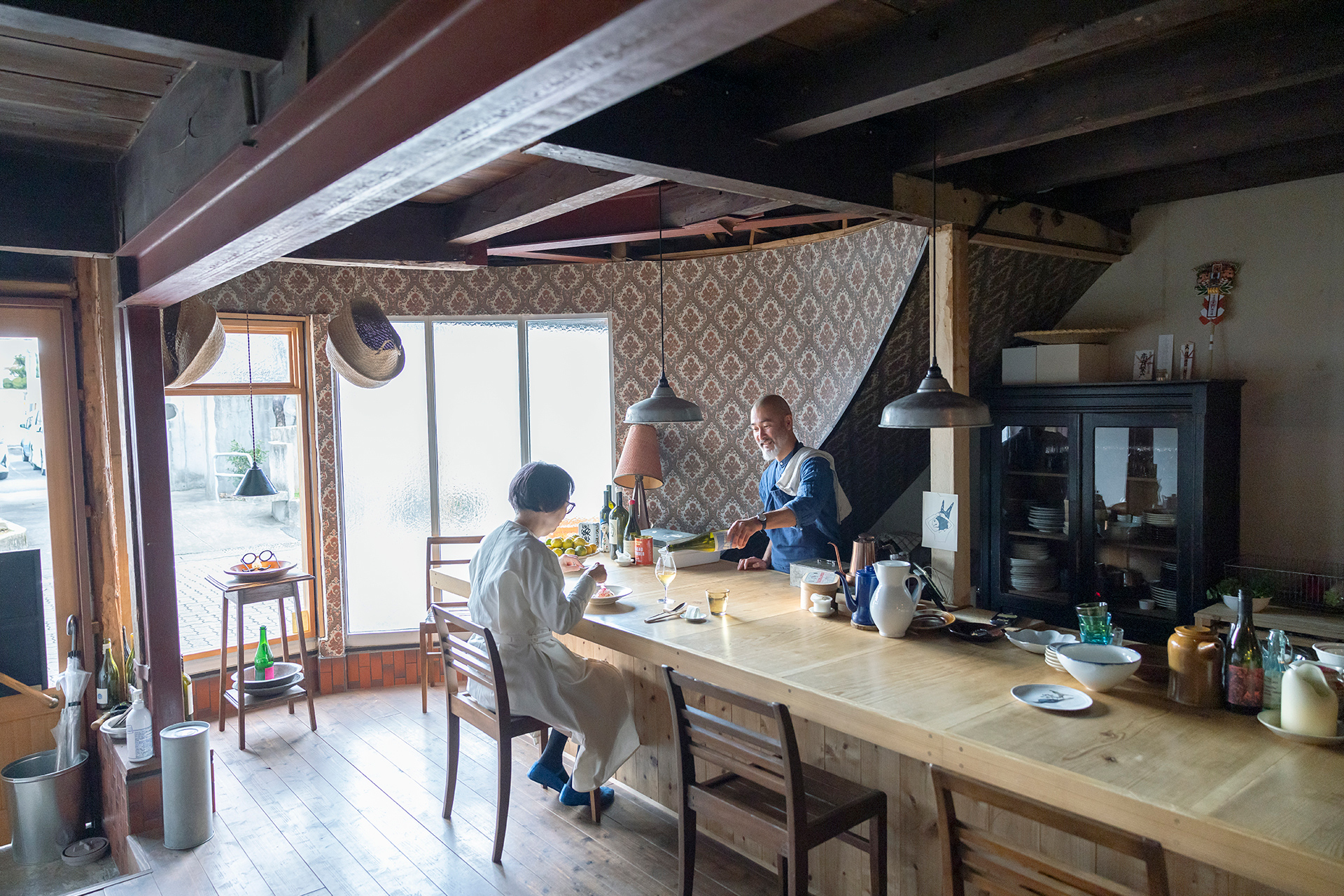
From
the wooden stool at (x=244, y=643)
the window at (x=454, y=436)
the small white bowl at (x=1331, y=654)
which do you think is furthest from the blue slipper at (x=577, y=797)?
the small white bowl at (x=1331, y=654)

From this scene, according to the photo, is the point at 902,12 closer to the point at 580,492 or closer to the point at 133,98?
the point at 133,98

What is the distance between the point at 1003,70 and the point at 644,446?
3152mm

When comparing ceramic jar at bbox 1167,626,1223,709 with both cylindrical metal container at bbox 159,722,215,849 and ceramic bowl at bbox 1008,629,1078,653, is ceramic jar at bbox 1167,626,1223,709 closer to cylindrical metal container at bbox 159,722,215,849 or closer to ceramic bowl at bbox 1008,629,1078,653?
ceramic bowl at bbox 1008,629,1078,653

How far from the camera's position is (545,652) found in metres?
3.16

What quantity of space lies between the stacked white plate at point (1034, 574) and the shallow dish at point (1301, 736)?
283 centimetres

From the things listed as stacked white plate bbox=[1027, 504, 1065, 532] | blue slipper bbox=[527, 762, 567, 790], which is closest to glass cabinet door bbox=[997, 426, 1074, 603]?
stacked white plate bbox=[1027, 504, 1065, 532]

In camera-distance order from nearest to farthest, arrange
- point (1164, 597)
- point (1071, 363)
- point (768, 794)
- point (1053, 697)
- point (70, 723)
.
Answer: point (1053, 697), point (768, 794), point (70, 723), point (1164, 597), point (1071, 363)

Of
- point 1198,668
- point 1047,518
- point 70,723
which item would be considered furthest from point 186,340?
point 1047,518

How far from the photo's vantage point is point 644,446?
4906mm

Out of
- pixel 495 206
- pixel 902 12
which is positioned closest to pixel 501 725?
pixel 495 206

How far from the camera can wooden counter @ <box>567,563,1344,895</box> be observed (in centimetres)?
157

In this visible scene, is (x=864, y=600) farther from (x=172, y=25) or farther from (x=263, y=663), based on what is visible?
(x=263, y=663)

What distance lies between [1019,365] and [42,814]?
4.99m

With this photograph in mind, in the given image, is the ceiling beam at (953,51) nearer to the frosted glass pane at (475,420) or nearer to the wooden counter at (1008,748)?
the wooden counter at (1008,748)
